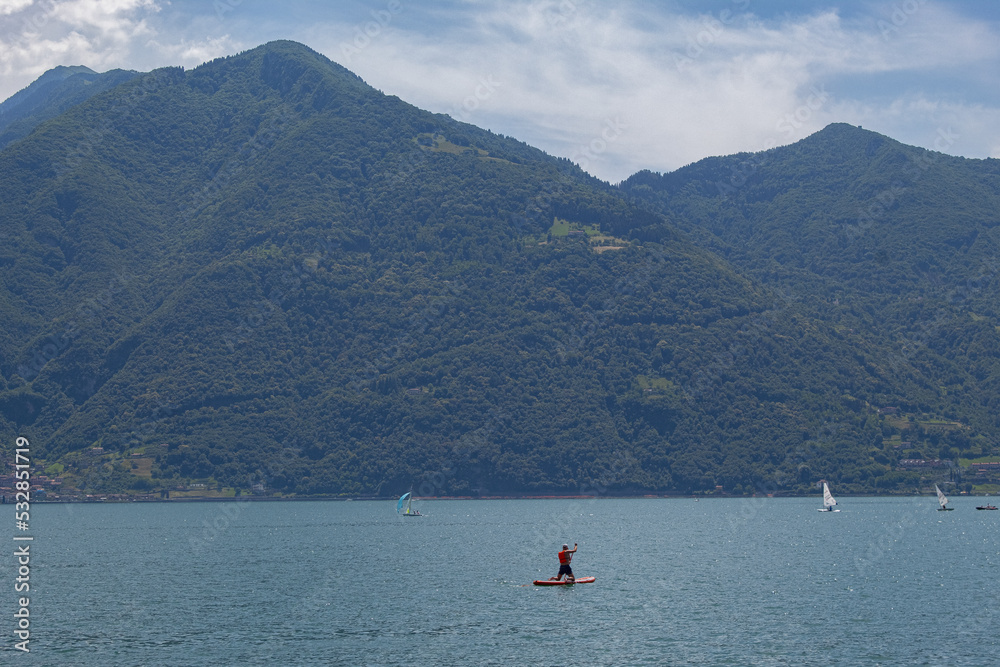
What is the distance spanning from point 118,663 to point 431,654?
16264mm

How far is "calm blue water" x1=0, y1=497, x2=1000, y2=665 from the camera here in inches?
2386

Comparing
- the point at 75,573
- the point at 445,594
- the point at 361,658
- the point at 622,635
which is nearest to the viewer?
the point at 361,658

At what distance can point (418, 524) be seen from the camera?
174875mm

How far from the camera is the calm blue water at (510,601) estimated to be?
60.6m

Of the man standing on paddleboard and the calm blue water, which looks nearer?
the calm blue water

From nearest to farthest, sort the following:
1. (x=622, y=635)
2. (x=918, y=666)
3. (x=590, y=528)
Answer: (x=918, y=666) < (x=622, y=635) < (x=590, y=528)

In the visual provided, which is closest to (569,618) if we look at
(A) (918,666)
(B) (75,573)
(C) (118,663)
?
(A) (918,666)

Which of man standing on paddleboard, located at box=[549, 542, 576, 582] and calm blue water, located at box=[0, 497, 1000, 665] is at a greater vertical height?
man standing on paddleboard, located at box=[549, 542, 576, 582]

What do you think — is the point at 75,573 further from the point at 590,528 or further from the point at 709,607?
the point at 590,528

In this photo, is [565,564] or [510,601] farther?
[565,564]

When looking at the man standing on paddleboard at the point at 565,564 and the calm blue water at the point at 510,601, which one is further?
the man standing on paddleboard at the point at 565,564

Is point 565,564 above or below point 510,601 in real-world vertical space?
above

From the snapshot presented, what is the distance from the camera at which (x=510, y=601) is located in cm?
7862

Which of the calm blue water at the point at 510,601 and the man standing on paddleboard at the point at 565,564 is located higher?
the man standing on paddleboard at the point at 565,564
